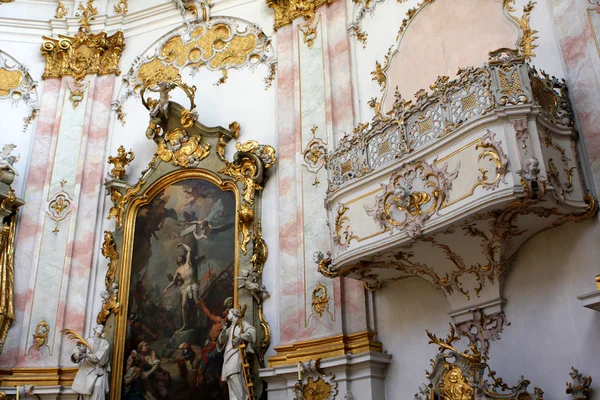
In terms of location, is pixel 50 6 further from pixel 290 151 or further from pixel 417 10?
pixel 417 10

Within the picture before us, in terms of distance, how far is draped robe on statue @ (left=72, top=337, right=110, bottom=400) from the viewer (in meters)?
9.81

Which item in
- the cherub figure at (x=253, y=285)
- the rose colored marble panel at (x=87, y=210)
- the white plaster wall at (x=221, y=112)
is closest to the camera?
the cherub figure at (x=253, y=285)

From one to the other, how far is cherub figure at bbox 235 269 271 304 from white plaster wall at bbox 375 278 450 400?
1.88 m

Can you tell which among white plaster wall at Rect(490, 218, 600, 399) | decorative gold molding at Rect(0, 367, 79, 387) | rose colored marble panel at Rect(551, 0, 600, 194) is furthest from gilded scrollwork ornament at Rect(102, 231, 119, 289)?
rose colored marble panel at Rect(551, 0, 600, 194)

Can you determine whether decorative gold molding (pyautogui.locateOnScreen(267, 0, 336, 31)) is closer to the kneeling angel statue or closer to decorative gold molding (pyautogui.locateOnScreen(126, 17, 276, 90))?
decorative gold molding (pyautogui.locateOnScreen(126, 17, 276, 90))

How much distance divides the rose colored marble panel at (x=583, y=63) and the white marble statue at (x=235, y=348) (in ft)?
16.4

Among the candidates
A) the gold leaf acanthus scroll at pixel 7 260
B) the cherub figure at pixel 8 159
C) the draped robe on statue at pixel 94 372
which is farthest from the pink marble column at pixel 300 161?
the cherub figure at pixel 8 159

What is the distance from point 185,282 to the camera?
10414 millimetres

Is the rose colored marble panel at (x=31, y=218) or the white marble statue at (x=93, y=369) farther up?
the rose colored marble panel at (x=31, y=218)

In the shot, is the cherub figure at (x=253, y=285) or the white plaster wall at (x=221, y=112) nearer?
the cherub figure at (x=253, y=285)

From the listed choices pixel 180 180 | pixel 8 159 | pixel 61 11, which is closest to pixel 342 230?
pixel 180 180

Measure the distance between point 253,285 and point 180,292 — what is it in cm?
150

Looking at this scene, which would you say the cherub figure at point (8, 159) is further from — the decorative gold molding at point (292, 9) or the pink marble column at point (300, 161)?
the decorative gold molding at point (292, 9)

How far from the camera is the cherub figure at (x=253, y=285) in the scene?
9.59 metres
